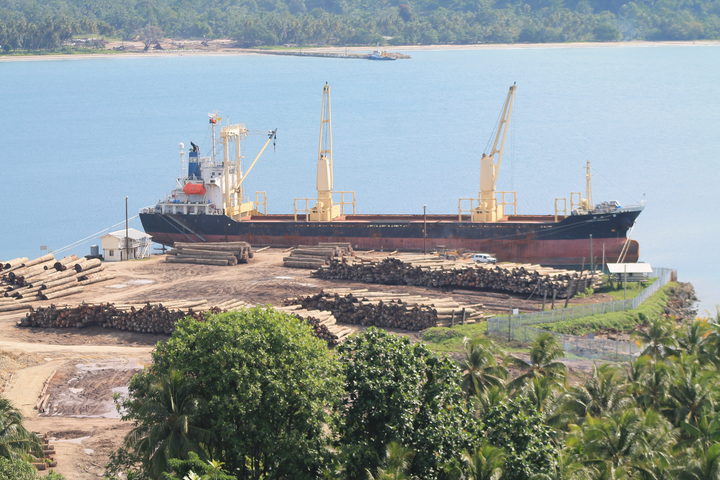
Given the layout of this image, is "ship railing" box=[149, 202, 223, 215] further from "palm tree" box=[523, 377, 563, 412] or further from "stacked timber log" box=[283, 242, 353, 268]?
"palm tree" box=[523, 377, 563, 412]

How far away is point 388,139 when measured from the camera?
124 meters

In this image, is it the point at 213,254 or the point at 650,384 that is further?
the point at 213,254

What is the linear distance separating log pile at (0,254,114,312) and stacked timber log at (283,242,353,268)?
8.76m

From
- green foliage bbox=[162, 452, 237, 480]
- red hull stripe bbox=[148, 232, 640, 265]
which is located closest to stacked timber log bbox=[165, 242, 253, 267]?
red hull stripe bbox=[148, 232, 640, 265]

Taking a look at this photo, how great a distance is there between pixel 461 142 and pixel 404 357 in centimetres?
9909

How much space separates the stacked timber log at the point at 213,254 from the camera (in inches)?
2216

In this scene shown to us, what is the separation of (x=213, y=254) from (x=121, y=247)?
19.1 ft

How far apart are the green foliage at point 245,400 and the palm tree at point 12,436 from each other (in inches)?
117

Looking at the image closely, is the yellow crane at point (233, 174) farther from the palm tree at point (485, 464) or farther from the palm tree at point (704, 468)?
the palm tree at point (704, 468)

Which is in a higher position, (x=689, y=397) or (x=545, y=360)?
(x=545, y=360)

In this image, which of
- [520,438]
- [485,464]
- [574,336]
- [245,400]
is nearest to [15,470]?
[245,400]

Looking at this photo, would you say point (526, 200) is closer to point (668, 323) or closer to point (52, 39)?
point (668, 323)

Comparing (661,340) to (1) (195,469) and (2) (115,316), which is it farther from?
(2) (115,316)

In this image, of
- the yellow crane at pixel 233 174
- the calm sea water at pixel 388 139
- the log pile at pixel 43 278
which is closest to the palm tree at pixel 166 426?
the log pile at pixel 43 278
